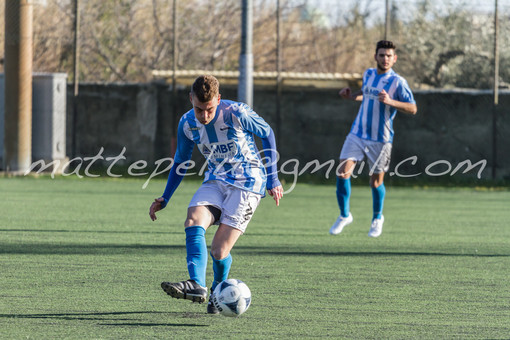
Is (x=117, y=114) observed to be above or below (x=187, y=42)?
below

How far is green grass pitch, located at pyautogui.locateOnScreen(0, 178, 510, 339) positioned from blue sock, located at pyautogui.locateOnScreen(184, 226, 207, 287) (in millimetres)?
242

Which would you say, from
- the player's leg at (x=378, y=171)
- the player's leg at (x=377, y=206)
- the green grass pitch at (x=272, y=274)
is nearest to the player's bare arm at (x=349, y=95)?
the player's leg at (x=378, y=171)

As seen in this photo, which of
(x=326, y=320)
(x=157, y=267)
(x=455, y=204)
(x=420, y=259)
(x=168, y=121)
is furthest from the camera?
(x=168, y=121)

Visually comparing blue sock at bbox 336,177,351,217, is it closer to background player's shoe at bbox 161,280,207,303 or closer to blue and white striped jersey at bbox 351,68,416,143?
blue and white striped jersey at bbox 351,68,416,143

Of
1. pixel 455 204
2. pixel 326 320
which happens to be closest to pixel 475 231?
pixel 455 204

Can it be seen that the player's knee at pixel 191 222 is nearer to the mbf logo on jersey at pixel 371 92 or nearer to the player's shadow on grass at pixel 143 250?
the player's shadow on grass at pixel 143 250

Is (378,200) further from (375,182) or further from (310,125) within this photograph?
(310,125)

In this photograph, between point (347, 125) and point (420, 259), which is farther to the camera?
point (347, 125)

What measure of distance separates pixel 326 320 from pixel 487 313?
0.95 meters

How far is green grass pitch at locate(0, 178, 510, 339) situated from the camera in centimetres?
467

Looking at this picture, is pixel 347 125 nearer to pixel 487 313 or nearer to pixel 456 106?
pixel 456 106

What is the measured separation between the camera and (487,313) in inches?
201

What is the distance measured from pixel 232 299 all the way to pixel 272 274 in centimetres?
169

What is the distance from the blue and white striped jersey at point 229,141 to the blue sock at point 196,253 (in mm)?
421
